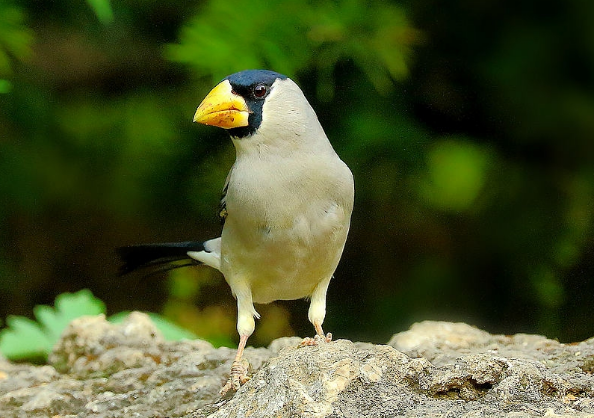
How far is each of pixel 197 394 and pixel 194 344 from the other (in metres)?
0.69

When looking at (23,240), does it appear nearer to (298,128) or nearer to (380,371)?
(298,128)

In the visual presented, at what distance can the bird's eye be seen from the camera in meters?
2.77

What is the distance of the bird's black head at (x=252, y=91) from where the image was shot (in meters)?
2.70

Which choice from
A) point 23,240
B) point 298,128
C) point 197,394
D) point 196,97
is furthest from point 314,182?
point 23,240

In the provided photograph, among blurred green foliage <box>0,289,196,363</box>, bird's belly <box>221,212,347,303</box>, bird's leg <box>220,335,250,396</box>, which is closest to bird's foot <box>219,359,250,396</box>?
bird's leg <box>220,335,250,396</box>

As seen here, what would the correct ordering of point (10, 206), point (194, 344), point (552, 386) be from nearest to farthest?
point (552, 386) < point (194, 344) < point (10, 206)

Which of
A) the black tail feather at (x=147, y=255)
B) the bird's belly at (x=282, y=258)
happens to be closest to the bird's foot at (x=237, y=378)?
the bird's belly at (x=282, y=258)

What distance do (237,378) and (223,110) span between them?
2.79 feet

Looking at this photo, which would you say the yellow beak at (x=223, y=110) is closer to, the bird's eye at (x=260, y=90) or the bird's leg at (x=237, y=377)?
the bird's eye at (x=260, y=90)

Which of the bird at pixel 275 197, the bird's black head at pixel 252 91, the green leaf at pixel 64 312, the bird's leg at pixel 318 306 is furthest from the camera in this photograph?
the green leaf at pixel 64 312

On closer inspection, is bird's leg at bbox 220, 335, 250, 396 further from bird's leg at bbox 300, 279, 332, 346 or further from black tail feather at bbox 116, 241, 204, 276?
black tail feather at bbox 116, 241, 204, 276

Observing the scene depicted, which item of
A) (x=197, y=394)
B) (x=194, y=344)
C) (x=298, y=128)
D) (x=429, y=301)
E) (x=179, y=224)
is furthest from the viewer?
(x=179, y=224)

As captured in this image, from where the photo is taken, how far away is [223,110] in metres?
2.67

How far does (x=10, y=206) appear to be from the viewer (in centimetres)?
459
